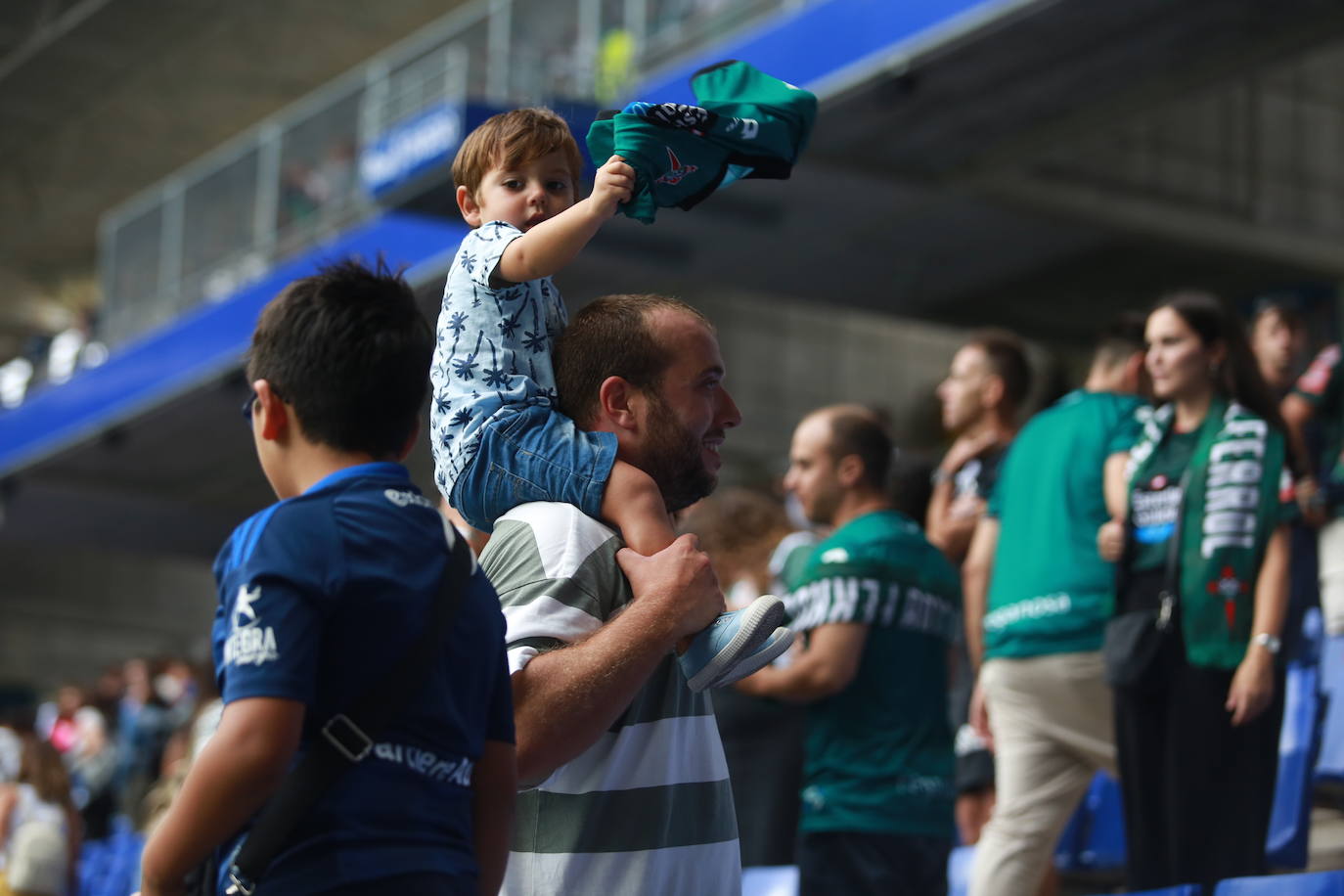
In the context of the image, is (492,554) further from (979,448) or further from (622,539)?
(979,448)

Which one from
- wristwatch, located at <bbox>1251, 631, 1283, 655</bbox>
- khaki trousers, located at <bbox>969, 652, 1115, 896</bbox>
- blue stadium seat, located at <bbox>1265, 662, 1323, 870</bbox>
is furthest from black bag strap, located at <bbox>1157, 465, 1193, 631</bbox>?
blue stadium seat, located at <bbox>1265, 662, 1323, 870</bbox>

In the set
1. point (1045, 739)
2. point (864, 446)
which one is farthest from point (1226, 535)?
point (864, 446)

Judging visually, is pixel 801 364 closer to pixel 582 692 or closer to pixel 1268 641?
pixel 1268 641

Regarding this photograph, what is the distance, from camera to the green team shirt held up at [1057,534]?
423cm

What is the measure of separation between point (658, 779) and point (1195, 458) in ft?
6.53

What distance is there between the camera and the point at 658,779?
2285 millimetres

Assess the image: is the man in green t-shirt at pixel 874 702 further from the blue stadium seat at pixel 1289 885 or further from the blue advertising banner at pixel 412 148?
the blue advertising banner at pixel 412 148

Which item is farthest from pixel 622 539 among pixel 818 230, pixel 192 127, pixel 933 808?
pixel 192 127

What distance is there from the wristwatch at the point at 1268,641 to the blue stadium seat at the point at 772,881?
121cm

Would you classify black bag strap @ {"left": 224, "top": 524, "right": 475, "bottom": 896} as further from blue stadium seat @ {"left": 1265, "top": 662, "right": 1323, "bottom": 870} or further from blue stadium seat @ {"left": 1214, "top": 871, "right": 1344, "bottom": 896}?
blue stadium seat @ {"left": 1265, "top": 662, "right": 1323, "bottom": 870}

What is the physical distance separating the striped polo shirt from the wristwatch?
169 centimetres

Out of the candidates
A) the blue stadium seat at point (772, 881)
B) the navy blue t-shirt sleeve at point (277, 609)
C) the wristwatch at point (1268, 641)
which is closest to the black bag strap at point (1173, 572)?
the wristwatch at point (1268, 641)

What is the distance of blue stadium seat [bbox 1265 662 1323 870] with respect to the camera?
443cm

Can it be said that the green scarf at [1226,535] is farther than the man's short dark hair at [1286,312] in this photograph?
No
